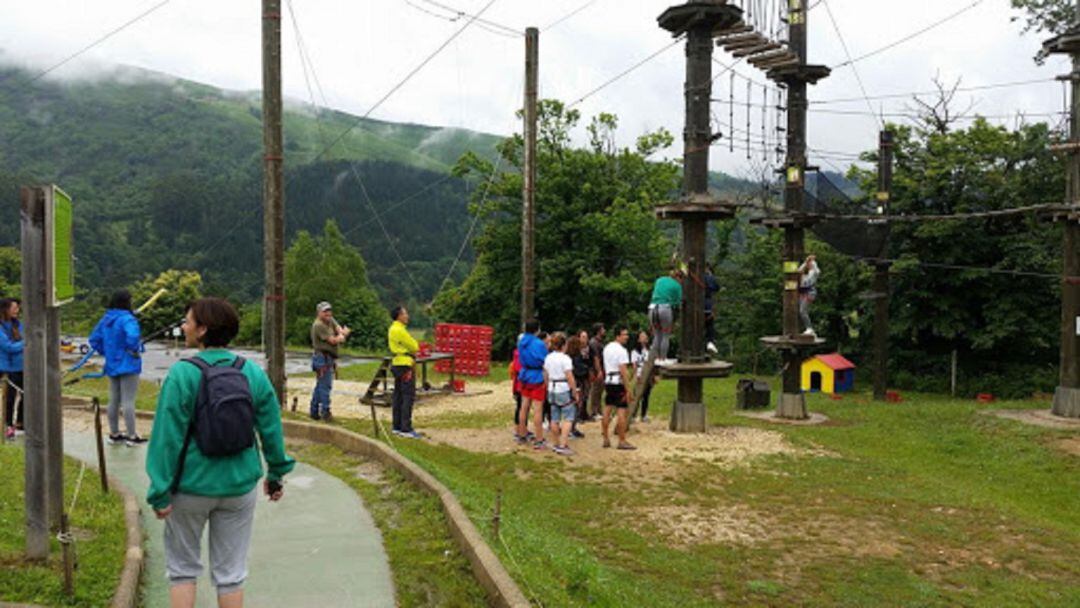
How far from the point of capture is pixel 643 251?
117 feet

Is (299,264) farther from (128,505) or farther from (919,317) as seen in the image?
(128,505)

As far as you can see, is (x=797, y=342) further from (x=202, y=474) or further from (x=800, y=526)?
(x=202, y=474)

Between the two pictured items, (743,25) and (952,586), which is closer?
(952,586)

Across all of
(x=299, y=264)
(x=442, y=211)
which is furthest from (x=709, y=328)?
(x=442, y=211)

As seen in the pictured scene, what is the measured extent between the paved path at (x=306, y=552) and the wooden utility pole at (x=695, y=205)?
798 centimetres

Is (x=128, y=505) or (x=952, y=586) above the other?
(x=128, y=505)

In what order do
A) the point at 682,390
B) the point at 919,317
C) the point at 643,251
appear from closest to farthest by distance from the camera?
the point at 682,390 → the point at 919,317 → the point at 643,251

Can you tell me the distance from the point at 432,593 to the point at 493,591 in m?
0.40

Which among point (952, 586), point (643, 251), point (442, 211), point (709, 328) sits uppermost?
point (442, 211)

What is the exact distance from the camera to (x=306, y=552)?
237 inches

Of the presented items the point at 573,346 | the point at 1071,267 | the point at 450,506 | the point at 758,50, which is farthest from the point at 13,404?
the point at 1071,267

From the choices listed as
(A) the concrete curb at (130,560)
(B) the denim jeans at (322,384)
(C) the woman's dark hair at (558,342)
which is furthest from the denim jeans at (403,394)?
(A) the concrete curb at (130,560)

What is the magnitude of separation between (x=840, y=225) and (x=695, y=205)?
7.11 metres

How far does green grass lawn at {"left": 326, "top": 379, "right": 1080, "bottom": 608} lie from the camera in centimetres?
709
